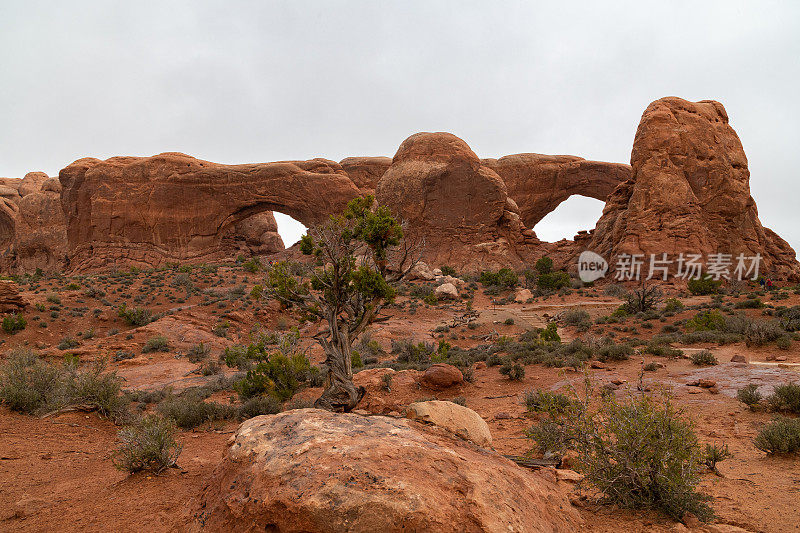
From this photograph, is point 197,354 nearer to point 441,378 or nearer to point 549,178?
point 441,378

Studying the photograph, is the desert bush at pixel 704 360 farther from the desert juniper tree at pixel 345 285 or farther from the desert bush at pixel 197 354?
the desert bush at pixel 197 354

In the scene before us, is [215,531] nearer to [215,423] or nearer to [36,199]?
[215,423]

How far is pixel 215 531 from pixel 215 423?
6.01 metres

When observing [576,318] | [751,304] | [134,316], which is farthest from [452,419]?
[134,316]

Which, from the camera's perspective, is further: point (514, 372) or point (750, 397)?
point (514, 372)

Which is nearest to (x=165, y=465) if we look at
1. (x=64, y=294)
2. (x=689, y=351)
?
(x=689, y=351)

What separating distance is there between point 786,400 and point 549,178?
42.3 metres

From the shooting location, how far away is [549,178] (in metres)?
45.4

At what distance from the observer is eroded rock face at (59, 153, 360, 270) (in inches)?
1442

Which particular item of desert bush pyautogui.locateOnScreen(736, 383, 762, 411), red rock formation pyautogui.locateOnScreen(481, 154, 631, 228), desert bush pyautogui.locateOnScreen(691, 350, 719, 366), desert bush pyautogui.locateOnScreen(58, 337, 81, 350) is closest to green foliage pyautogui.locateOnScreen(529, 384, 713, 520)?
desert bush pyautogui.locateOnScreen(736, 383, 762, 411)

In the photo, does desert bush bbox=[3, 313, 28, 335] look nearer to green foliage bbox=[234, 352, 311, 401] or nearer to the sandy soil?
the sandy soil

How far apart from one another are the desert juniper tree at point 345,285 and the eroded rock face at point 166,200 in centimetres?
3094

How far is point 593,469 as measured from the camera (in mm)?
3697

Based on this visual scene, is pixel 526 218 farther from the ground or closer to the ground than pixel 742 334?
farther from the ground
